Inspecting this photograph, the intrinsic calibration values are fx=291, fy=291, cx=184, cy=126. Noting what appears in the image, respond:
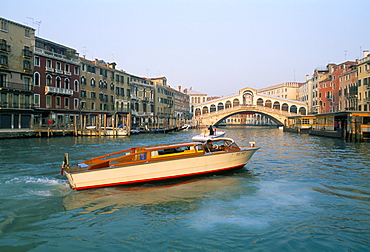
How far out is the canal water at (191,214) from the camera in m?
5.66

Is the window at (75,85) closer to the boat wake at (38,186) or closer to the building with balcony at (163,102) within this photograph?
the building with balcony at (163,102)

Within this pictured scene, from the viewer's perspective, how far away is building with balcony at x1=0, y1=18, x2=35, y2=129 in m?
30.2

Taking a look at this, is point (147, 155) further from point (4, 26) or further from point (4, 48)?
point (4, 26)

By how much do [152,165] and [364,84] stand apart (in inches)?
1614

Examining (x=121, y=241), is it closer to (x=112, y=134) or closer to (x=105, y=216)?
(x=105, y=216)

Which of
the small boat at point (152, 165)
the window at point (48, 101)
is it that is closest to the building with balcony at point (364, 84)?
the small boat at point (152, 165)

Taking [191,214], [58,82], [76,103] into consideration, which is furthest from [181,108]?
[191,214]

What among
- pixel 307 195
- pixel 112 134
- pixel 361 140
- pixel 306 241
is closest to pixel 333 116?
pixel 361 140

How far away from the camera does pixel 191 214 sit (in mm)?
7184

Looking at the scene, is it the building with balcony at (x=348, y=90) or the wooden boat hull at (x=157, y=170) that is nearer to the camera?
the wooden boat hull at (x=157, y=170)

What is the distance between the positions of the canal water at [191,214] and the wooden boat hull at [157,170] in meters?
0.31

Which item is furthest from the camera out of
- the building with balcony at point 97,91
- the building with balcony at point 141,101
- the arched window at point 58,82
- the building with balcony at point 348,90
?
the building with balcony at point 141,101

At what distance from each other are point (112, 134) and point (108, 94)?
40.8ft

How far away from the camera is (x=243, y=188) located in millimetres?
9781
